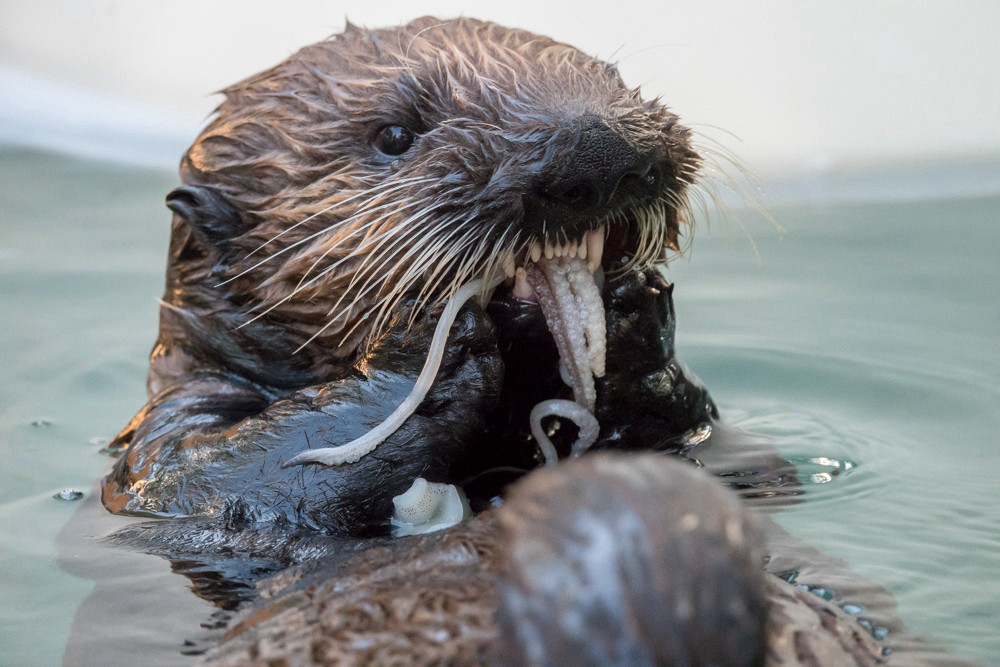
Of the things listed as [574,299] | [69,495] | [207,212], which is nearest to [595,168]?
[574,299]

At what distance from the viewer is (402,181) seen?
2648 mm

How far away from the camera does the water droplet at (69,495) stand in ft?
12.4

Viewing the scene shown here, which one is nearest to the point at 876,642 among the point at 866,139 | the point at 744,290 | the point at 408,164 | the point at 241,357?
the point at 408,164

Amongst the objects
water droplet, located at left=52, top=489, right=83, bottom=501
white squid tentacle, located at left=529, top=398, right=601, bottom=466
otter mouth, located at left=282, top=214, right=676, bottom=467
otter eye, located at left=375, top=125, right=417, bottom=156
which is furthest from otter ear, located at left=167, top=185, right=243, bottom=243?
water droplet, located at left=52, top=489, right=83, bottom=501

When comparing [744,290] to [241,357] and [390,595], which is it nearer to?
[241,357]

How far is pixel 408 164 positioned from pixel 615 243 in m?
0.54

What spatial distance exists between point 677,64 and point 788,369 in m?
3.82

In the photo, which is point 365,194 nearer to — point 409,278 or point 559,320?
point 409,278

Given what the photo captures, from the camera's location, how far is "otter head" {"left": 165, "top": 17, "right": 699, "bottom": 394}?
8.02ft

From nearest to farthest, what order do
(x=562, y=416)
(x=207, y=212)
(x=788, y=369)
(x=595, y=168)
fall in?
(x=595, y=168)
(x=562, y=416)
(x=207, y=212)
(x=788, y=369)

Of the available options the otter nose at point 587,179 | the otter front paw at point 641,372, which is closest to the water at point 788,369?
the otter front paw at point 641,372

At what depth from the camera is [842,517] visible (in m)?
3.14

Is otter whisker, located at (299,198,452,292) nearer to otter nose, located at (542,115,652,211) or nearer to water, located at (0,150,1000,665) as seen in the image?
otter nose, located at (542,115,652,211)

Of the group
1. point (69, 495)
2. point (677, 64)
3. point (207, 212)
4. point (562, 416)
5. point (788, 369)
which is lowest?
point (69, 495)
